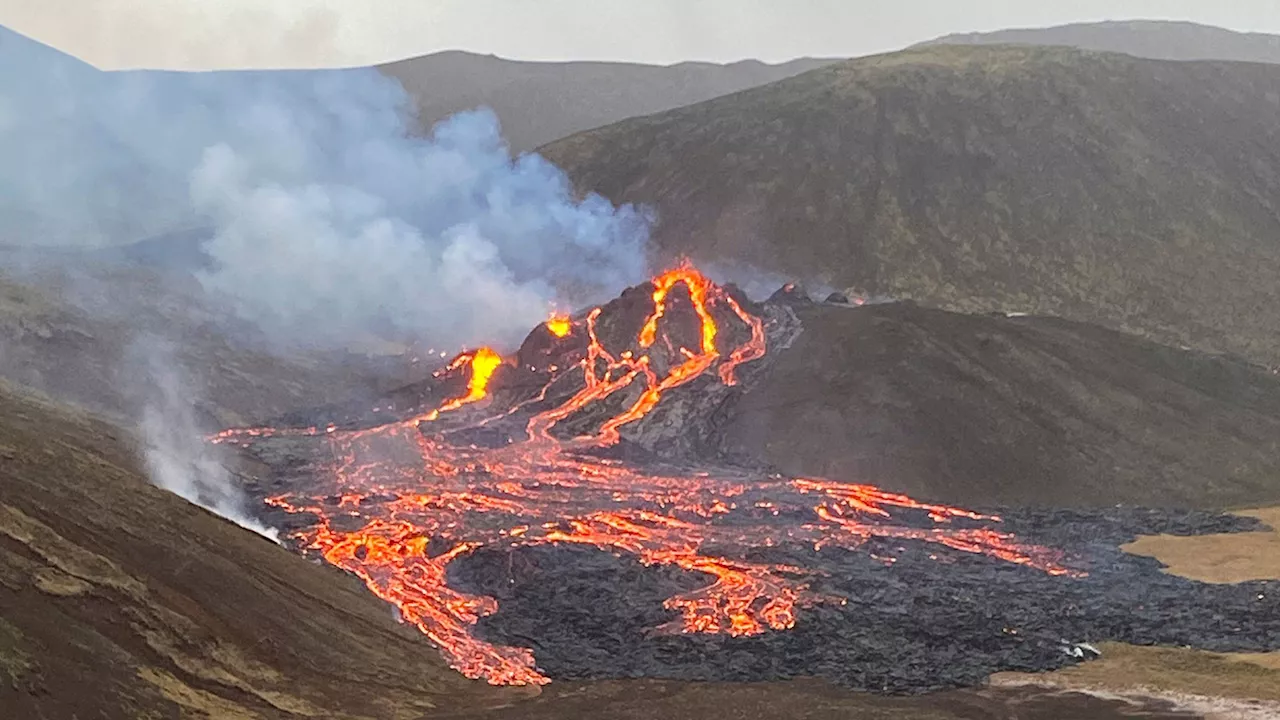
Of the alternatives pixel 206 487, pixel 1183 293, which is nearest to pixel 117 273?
pixel 206 487

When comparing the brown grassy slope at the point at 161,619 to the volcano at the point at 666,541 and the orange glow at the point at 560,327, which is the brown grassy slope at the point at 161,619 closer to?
Result: the volcano at the point at 666,541

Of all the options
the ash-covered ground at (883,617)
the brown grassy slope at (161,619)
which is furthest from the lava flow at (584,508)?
the brown grassy slope at (161,619)

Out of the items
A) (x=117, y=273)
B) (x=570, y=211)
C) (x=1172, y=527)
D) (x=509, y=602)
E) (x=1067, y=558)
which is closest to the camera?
(x=509, y=602)

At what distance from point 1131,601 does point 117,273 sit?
3248 inches

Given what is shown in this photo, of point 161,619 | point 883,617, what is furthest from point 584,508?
point 161,619

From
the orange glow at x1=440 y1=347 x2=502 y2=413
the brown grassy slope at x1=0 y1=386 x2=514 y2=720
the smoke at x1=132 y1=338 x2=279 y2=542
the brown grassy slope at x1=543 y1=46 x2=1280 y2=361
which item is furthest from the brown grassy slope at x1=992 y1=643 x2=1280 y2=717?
the brown grassy slope at x1=543 y1=46 x2=1280 y2=361

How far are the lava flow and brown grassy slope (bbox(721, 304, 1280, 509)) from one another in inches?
155

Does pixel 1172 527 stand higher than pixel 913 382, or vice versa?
pixel 913 382

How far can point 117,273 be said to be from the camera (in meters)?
91.5

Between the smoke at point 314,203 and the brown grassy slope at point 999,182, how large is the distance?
14.5m

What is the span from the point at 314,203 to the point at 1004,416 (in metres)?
60.4

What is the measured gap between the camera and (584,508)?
167ft

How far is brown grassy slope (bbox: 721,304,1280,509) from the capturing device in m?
61.1

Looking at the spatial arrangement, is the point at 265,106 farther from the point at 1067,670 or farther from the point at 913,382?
the point at 1067,670
